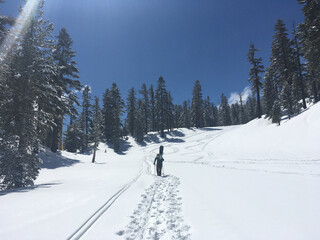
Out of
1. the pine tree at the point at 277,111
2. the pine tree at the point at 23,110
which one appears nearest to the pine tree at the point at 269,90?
the pine tree at the point at 277,111

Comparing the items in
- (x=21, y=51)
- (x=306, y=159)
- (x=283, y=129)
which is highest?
(x=21, y=51)

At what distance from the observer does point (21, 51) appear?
8.40 m

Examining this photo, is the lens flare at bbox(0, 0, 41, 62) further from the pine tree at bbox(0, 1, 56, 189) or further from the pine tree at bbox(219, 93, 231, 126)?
the pine tree at bbox(219, 93, 231, 126)

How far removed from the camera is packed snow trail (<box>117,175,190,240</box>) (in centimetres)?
292

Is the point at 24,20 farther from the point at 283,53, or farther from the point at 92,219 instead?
the point at 283,53

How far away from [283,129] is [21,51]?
23031 mm

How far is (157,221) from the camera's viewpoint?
3477mm

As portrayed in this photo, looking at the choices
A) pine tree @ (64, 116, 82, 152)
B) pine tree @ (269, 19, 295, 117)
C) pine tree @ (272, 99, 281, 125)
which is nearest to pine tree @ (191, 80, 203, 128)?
pine tree @ (269, 19, 295, 117)

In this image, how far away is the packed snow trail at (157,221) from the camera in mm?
2920

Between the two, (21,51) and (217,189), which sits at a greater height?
(21,51)

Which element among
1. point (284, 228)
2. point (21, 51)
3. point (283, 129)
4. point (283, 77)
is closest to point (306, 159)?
point (283, 129)

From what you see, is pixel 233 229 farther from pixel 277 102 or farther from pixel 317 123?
pixel 277 102

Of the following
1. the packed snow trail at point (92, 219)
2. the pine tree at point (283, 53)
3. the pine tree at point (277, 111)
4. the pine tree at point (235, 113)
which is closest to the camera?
the packed snow trail at point (92, 219)

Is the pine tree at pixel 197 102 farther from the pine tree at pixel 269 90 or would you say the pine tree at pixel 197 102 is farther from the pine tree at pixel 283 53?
the pine tree at pixel 283 53
